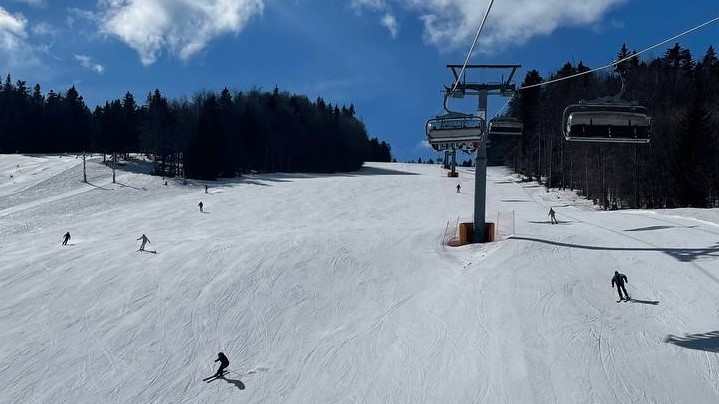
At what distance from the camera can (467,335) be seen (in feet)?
52.2

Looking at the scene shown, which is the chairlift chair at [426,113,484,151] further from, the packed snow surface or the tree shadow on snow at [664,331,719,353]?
the tree shadow on snow at [664,331,719,353]

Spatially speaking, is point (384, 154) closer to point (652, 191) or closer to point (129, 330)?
point (652, 191)

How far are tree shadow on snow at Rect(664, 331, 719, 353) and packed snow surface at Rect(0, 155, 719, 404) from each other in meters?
0.06

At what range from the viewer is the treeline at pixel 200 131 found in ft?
237

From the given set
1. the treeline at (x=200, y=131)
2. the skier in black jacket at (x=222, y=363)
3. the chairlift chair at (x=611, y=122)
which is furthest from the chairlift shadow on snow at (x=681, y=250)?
the treeline at (x=200, y=131)

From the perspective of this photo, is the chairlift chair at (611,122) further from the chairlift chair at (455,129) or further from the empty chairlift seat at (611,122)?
the chairlift chair at (455,129)

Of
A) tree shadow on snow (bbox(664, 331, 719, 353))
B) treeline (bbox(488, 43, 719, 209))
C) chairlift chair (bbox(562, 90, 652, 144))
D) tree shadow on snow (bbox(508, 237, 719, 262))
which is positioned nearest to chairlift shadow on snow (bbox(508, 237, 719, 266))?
tree shadow on snow (bbox(508, 237, 719, 262))

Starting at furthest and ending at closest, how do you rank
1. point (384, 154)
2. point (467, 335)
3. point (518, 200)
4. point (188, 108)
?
1. point (384, 154)
2. point (188, 108)
3. point (518, 200)
4. point (467, 335)

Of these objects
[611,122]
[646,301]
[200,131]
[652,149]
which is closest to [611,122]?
[611,122]

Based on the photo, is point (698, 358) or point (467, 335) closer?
point (698, 358)

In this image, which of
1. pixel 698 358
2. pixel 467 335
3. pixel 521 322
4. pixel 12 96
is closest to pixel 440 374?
pixel 467 335

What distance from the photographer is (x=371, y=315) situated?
18.3 meters

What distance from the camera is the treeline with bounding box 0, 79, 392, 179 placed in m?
72.4

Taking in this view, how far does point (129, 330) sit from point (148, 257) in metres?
8.18
